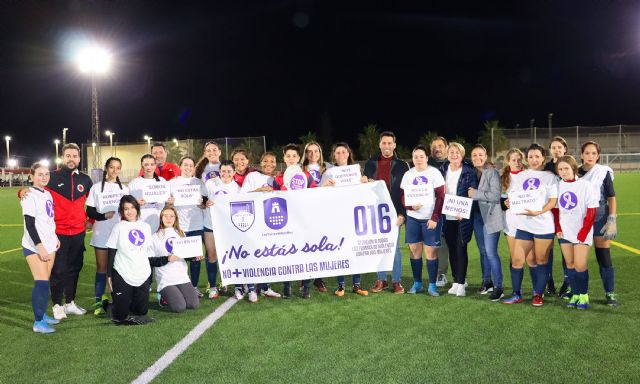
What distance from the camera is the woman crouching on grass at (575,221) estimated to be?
5469mm

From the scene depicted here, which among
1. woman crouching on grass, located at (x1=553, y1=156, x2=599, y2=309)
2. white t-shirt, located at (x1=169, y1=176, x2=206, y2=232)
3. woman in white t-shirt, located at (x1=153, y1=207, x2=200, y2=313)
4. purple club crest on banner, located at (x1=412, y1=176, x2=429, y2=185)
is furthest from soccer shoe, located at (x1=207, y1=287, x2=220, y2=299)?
woman crouching on grass, located at (x1=553, y1=156, x2=599, y2=309)

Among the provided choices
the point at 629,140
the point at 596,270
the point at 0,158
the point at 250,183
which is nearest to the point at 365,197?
the point at 250,183

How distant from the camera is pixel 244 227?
6336 millimetres

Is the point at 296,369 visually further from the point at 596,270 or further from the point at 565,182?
the point at 596,270

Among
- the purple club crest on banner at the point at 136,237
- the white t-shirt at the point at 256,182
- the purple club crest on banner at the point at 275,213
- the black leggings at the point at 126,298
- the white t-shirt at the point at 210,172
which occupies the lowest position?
the black leggings at the point at 126,298

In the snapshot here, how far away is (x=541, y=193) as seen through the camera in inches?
223

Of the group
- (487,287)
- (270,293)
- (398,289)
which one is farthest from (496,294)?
(270,293)

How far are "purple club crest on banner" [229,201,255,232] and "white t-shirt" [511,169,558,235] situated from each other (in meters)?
3.11

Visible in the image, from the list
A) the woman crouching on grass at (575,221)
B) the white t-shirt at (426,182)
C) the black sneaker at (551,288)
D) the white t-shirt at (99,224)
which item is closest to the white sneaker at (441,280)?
the white t-shirt at (426,182)

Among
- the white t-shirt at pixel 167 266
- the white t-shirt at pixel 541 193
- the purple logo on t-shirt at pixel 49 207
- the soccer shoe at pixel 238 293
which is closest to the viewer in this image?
the purple logo on t-shirt at pixel 49 207

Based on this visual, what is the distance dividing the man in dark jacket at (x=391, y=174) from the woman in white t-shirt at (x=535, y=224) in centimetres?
132

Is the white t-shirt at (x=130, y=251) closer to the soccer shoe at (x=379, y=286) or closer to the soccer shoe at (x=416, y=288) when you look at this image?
the soccer shoe at (x=379, y=286)

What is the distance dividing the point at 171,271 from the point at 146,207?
0.93 metres

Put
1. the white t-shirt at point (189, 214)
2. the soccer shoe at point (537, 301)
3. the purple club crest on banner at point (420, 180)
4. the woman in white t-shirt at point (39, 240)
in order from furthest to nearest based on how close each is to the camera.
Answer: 1. the white t-shirt at point (189, 214)
2. the purple club crest on banner at point (420, 180)
3. the soccer shoe at point (537, 301)
4. the woman in white t-shirt at point (39, 240)
